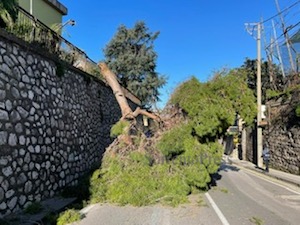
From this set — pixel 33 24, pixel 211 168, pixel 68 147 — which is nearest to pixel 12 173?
pixel 68 147

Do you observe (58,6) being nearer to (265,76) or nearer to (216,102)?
(216,102)

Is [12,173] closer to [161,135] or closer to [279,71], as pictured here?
[161,135]

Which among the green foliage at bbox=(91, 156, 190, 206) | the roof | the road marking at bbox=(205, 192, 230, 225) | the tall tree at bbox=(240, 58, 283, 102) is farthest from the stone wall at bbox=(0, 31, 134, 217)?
the tall tree at bbox=(240, 58, 283, 102)

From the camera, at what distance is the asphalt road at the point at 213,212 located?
25.1 feet

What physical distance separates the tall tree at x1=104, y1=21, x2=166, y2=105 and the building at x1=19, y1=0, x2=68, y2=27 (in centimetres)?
1048

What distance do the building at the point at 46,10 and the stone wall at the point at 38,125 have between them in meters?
5.34

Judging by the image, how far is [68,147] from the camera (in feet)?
36.0

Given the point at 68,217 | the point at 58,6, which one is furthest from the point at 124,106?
the point at 58,6

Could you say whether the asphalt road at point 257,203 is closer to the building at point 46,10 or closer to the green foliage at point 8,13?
the green foliage at point 8,13

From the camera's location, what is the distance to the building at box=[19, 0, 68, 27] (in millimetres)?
16109

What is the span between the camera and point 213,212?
28.3ft

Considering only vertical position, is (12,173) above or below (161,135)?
below

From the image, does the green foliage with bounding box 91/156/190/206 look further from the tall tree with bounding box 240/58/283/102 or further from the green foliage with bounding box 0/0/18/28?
the tall tree with bounding box 240/58/283/102

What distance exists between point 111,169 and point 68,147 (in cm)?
157
